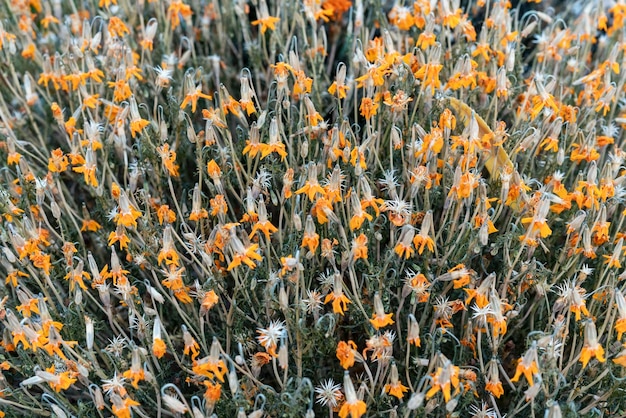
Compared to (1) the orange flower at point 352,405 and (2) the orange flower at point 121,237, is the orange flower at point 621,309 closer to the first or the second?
(1) the orange flower at point 352,405

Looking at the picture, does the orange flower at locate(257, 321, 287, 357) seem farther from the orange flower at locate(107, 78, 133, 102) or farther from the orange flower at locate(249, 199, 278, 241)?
the orange flower at locate(107, 78, 133, 102)

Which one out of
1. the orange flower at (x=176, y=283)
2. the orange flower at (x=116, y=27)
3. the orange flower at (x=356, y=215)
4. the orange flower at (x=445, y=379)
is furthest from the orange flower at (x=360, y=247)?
the orange flower at (x=116, y=27)

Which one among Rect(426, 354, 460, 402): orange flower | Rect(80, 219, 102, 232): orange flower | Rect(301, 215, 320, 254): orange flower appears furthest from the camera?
Rect(80, 219, 102, 232): orange flower

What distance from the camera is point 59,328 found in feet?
5.52

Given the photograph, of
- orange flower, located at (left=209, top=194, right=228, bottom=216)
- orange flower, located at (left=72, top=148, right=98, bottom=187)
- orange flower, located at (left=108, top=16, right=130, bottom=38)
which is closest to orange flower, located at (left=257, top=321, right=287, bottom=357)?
orange flower, located at (left=209, top=194, right=228, bottom=216)

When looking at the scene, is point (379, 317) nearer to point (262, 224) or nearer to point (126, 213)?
point (262, 224)

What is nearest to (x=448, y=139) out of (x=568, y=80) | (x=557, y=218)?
(x=557, y=218)

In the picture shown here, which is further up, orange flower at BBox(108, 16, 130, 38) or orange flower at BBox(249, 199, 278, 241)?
orange flower at BBox(108, 16, 130, 38)

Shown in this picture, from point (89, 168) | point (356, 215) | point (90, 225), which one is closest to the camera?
point (356, 215)

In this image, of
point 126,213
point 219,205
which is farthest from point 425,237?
point 126,213

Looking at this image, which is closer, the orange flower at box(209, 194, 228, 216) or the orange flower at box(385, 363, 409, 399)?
the orange flower at box(385, 363, 409, 399)

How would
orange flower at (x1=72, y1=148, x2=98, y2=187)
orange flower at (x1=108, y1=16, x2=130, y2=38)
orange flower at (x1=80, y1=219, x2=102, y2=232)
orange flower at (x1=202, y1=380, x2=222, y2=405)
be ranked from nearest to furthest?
orange flower at (x1=202, y1=380, x2=222, y2=405)
orange flower at (x1=72, y1=148, x2=98, y2=187)
orange flower at (x1=80, y1=219, x2=102, y2=232)
orange flower at (x1=108, y1=16, x2=130, y2=38)

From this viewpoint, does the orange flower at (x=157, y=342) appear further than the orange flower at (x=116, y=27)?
No

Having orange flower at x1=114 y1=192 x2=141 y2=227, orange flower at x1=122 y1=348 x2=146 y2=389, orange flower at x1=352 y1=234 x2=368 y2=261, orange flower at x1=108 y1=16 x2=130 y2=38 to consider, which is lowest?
orange flower at x1=122 y1=348 x2=146 y2=389
